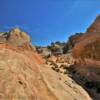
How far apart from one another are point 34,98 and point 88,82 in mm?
13351

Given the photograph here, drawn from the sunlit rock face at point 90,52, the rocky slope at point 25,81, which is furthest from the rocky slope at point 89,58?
the rocky slope at point 25,81

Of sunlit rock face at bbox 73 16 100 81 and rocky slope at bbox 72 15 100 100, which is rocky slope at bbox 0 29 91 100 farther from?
sunlit rock face at bbox 73 16 100 81

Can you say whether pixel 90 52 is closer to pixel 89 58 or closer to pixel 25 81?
pixel 89 58

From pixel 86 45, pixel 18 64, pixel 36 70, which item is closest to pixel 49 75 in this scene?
pixel 36 70

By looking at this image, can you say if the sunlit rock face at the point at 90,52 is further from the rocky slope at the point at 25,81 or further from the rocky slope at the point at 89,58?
the rocky slope at the point at 25,81

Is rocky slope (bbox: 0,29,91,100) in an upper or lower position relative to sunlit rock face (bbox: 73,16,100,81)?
lower

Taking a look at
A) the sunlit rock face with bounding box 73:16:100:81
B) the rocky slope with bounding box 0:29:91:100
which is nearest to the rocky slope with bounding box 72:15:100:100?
the sunlit rock face with bounding box 73:16:100:81

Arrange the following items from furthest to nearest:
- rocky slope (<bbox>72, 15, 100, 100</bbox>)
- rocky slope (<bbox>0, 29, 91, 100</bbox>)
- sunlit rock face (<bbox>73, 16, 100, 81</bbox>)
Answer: sunlit rock face (<bbox>73, 16, 100, 81</bbox>)
rocky slope (<bbox>72, 15, 100, 100</bbox>)
rocky slope (<bbox>0, 29, 91, 100</bbox>)

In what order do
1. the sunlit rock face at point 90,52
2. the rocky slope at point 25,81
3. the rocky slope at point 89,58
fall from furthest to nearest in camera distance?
the sunlit rock face at point 90,52
the rocky slope at point 89,58
the rocky slope at point 25,81

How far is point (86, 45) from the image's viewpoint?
3553 cm

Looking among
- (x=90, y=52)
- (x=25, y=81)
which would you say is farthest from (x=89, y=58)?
(x=25, y=81)

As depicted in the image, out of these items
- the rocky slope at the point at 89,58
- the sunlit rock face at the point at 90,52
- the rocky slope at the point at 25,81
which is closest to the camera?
the rocky slope at the point at 25,81

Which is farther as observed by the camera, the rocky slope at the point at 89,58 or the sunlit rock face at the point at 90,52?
the sunlit rock face at the point at 90,52

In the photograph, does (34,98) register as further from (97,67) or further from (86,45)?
(86,45)
